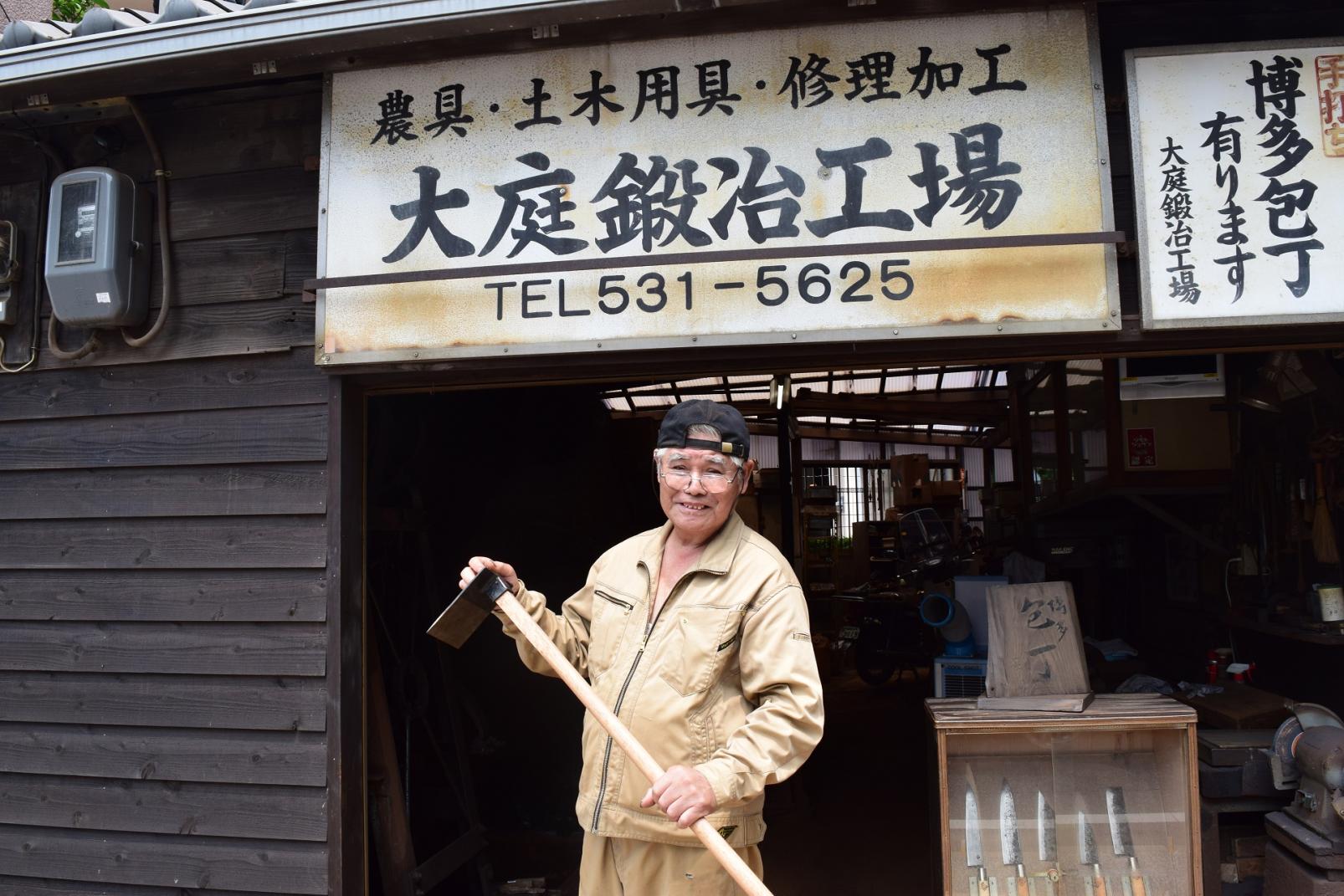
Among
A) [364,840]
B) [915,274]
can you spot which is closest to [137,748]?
[364,840]

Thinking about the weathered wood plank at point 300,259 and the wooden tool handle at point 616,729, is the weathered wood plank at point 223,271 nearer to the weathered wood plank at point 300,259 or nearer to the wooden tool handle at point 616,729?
the weathered wood plank at point 300,259

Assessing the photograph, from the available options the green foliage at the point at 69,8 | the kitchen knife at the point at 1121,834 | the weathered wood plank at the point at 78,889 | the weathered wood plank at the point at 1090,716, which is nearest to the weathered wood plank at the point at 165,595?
the weathered wood plank at the point at 78,889

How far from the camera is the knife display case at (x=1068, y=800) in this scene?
12.3 ft

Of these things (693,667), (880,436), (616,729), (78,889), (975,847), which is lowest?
(78,889)

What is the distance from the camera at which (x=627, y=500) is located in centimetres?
809

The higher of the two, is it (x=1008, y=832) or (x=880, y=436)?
(x=880, y=436)

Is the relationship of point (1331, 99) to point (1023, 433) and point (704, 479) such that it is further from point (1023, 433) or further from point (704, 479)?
point (1023, 433)

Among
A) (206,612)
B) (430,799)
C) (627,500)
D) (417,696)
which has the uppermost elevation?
(627,500)

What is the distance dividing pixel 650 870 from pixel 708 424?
133cm

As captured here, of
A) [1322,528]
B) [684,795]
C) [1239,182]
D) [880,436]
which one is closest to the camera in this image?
[684,795]

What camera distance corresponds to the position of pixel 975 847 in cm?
386

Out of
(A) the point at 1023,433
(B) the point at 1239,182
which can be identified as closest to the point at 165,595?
(B) the point at 1239,182

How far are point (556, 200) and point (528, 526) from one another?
3560 millimetres

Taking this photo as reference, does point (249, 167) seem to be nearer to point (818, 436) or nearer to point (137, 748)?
point (137, 748)
